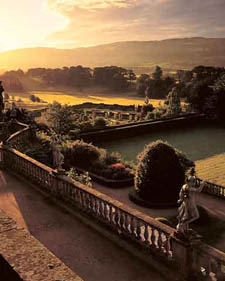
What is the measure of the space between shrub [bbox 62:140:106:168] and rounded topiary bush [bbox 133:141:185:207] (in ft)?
22.5

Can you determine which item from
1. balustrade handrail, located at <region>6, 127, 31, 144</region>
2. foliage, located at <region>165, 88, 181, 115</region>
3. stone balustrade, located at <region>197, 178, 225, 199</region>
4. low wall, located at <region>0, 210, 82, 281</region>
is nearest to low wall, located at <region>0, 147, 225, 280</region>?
low wall, located at <region>0, 210, 82, 281</region>

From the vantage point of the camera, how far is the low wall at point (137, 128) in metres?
37.4

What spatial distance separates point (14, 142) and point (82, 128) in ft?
64.2

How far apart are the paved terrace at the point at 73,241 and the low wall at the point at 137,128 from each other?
23.2 metres

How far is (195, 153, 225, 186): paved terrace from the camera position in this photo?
82.5 ft

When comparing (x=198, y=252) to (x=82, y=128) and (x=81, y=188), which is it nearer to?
(x=81, y=188)

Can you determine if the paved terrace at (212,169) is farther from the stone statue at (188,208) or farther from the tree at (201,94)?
the tree at (201,94)

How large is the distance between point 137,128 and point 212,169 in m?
15.2

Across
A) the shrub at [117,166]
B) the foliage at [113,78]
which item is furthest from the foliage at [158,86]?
the shrub at [117,166]

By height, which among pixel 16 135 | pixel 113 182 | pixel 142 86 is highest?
pixel 142 86

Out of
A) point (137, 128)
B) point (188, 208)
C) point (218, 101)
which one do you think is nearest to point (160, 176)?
point (188, 208)

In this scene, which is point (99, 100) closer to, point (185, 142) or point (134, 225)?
point (185, 142)

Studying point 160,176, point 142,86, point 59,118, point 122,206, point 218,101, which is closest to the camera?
point 122,206

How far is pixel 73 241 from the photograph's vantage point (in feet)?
33.0
